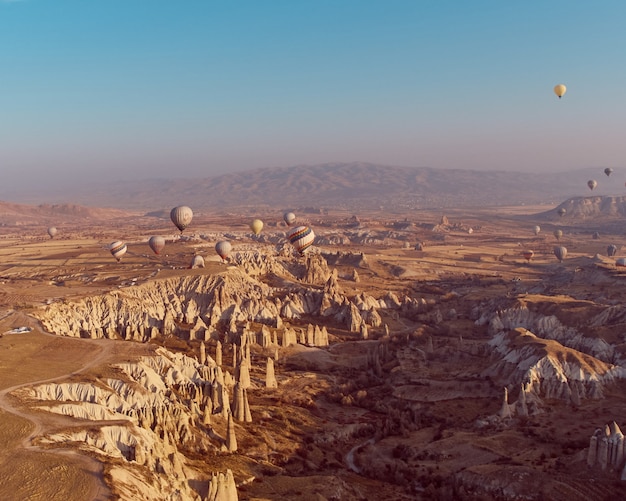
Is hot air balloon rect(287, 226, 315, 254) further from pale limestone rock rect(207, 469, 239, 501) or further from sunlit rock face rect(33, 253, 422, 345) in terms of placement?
pale limestone rock rect(207, 469, 239, 501)

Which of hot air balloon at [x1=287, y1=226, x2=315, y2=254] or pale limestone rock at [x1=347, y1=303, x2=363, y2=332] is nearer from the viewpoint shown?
pale limestone rock at [x1=347, y1=303, x2=363, y2=332]

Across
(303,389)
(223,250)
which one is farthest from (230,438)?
(223,250)

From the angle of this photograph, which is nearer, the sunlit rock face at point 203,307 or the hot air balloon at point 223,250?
the sunlit rock face at point 203,307

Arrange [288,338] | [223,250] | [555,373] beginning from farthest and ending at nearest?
[223,250] < [288,338] < [555,373]

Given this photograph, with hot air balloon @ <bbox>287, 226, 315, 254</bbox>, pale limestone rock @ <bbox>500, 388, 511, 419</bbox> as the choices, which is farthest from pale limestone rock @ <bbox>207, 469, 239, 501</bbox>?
hot air balloon @ <bbox>287, 226, 315, 254</bbox>

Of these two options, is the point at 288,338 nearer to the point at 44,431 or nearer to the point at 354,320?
the point at 354,320

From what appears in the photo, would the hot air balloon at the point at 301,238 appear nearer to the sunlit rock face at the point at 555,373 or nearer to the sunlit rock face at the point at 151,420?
the sunlit rock face at the point at 151,420

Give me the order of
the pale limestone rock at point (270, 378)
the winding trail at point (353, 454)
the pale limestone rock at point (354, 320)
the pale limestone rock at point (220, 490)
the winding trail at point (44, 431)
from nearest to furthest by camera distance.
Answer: the winding trail at point (44, 431)
the pale limestone rock at point (220, 490)
the winding trail at point (353, 454)
the pale limestone rock at point (270, 378)
the pale limestone rock at point (354, 320)

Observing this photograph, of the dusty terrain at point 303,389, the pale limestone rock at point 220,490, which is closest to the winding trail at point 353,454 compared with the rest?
the dusty terrain at point 303,389
